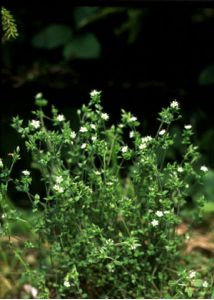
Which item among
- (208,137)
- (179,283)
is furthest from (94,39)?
(179,283)

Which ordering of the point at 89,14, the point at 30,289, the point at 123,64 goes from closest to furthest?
the point at 30,289
the point at 89,14
the point at 123,64

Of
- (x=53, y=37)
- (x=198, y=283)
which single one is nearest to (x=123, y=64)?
(x=53, y=37)

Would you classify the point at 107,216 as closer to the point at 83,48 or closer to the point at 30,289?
the point at 30,289

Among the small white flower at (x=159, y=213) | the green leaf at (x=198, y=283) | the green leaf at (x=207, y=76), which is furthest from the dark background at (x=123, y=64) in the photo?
the small white flower at (x=159, y=213)

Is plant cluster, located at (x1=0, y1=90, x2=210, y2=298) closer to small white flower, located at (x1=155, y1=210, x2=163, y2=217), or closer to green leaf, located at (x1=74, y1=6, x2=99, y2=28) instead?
small white flower, located at (x1=155, y1=210, x2=163, y2=217)

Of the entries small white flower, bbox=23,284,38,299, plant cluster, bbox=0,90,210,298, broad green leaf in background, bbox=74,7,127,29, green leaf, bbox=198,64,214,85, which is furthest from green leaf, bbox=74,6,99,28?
small white flower, bbox=23,284,38,299

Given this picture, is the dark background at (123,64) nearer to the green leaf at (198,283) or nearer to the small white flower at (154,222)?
the green leaf at (198,283)

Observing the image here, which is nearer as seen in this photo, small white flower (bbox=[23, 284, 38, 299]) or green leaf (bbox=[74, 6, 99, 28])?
small white flower (bbox=[23, 284, 38, 299])
